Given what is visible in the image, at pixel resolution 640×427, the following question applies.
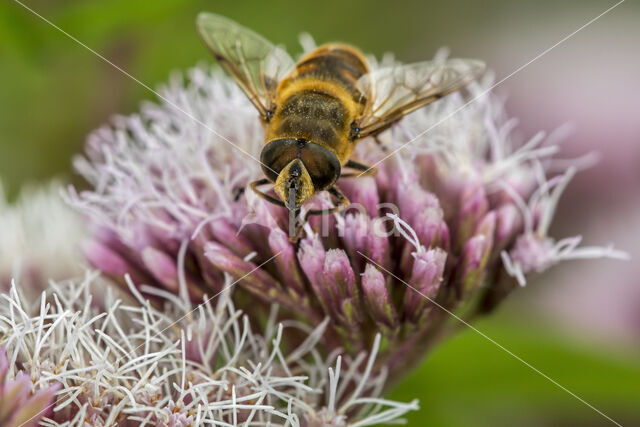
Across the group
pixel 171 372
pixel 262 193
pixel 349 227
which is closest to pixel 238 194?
pixel 262 193

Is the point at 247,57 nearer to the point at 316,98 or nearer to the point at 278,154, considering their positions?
the point at 316,98

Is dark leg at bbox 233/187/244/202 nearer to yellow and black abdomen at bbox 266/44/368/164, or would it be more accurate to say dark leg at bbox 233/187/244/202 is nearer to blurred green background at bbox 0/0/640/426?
yellow and black abdomen at bbox 266/44/368/164

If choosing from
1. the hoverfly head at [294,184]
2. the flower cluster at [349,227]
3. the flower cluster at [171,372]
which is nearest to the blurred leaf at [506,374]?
the flower cluster at [349,227]

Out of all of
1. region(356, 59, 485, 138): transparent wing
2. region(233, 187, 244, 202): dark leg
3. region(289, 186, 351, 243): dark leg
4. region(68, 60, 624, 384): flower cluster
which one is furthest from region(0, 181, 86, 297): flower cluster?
region(356, 59, 485, 138): transparent wing

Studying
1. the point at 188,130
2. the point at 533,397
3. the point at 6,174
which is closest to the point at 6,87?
the point at 6,174

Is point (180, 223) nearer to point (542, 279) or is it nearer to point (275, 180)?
point (275, 180)

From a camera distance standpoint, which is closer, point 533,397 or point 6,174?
point 533,397
